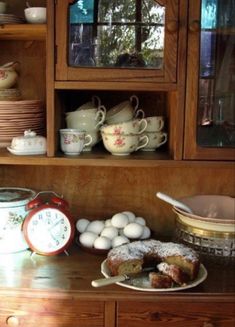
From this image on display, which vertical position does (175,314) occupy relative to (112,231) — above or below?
below

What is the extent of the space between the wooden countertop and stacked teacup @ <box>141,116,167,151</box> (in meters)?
0.40

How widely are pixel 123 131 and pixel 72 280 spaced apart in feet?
1.51

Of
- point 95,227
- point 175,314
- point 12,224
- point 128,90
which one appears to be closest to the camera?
point 175,314

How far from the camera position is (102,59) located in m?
1.33

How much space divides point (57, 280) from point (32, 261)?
0.16 m

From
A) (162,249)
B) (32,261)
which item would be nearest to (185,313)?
(162,249)

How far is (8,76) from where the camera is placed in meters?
1.47

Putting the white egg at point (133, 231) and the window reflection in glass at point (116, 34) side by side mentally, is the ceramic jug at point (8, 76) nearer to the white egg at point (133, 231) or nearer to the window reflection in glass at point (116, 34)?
the window reflection in glass at point (116, 34)

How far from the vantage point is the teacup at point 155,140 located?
1.47m

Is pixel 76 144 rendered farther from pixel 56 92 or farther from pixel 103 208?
pixel 103 208

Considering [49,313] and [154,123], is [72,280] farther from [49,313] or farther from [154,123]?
[154,123]

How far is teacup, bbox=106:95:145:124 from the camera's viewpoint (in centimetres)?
145

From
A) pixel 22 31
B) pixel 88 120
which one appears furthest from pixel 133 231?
pixel 22 31

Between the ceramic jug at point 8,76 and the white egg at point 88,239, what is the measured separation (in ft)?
1.80
